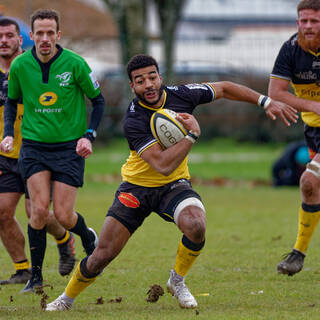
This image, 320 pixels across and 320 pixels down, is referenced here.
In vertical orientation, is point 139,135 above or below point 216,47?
above

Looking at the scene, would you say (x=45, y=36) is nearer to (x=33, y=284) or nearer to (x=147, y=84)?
(x=147, y=84)

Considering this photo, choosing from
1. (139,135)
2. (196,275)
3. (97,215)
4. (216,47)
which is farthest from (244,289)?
(216,47)

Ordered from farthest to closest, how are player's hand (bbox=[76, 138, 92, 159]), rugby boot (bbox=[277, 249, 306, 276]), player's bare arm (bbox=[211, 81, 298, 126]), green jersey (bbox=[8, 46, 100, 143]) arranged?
rugby boot (bbox=[277, 249, 306, 276]), green jersey (bbox=[8, 46, 100, 143]), player's hand (bbox=[76, 138, 92, 159]), player's bare arm (bbox=[211, 81, 298, 126])

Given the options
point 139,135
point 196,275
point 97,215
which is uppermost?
point 139,135

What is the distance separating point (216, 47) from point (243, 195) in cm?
779

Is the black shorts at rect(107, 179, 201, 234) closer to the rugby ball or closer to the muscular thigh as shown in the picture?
the muscular thigh

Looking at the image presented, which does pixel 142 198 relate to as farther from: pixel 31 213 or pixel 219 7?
pixel 219 7

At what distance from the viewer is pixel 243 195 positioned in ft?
51.0

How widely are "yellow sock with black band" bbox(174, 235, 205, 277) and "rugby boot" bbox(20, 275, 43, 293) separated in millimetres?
1459

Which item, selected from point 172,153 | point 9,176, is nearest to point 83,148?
point 172,153

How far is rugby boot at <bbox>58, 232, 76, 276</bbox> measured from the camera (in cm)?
797

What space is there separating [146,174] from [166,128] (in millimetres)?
487

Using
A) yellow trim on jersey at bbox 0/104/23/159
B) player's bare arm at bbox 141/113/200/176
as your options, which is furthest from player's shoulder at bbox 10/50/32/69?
player's bare arm at bbox 141/113/200/176

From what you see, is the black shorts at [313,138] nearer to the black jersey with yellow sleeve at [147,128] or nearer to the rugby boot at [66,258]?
the black jersey with yellow sleeve at [147,128]
